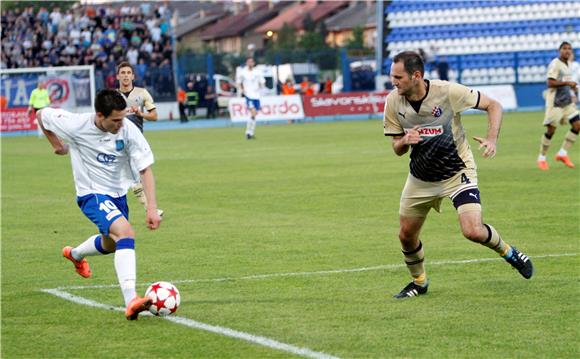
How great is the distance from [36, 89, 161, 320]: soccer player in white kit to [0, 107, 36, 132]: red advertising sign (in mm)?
34506

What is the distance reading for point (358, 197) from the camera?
17.2 metres

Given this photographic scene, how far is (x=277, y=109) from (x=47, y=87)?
9056 millimetres

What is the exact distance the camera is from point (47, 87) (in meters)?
42.7

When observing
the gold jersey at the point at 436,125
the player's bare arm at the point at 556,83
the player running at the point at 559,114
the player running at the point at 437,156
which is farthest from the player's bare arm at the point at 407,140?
the player running at the point at 559,114

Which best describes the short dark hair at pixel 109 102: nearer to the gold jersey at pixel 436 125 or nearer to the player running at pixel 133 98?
the gold jersey at pixel 436 125

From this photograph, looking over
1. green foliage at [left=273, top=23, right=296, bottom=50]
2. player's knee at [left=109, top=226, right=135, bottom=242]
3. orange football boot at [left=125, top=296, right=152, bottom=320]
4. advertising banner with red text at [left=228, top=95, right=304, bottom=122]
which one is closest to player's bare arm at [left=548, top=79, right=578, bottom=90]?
player's knee at [left=109, top=226, right=135, bottom=242]

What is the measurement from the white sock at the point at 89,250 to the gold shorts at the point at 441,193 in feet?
8.61

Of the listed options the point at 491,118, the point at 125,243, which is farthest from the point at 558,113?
Result: the point at 125,243

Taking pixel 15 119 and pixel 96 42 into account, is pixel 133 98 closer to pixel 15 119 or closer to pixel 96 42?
pixel 15 119

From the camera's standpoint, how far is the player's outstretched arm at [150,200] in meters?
8.23

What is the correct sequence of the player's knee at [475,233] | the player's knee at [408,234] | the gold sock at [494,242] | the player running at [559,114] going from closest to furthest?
the player's knee at [475,233] < the gold sock at [494,242] < the player's knee at [408,234] < the player running at [559,114]

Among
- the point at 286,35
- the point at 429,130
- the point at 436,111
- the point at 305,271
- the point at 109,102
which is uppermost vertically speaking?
the point at 109,102

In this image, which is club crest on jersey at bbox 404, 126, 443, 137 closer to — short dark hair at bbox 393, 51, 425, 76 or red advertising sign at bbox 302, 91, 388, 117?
short dark hair at bbox 393, 51, 425, 76

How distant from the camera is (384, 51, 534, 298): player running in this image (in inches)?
348
